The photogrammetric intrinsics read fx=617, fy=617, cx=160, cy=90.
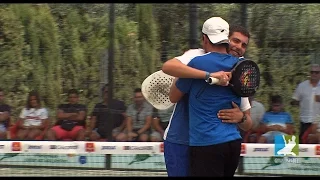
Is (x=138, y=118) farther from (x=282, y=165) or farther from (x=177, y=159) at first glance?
(x=177, y=159)

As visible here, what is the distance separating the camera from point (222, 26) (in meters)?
3.63

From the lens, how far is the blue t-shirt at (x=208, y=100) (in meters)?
3.58

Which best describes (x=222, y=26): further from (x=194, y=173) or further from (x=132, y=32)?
(x=132, y=32)

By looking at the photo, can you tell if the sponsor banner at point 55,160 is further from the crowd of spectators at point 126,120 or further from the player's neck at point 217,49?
the player's neck at point 217,49

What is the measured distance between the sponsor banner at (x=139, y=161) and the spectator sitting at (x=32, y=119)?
973mm

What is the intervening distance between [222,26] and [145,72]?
12.5 feet

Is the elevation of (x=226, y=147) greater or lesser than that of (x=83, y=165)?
greater

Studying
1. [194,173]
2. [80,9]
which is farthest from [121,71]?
[194,173]

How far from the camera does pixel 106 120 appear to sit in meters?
7.45

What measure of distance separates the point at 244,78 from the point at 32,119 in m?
4.48

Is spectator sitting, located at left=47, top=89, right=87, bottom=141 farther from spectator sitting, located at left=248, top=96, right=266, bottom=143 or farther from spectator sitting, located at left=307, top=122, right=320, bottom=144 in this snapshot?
spectator sitting, located at left=307, top=122, right=320, bottom=144

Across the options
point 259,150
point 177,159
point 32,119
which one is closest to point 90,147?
point 32,119

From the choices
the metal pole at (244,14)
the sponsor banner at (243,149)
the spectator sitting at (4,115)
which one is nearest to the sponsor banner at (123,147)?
the sponsor banner at (243,149)

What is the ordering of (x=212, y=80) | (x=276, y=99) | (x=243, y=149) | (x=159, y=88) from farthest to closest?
(x=276, y=99), (x=243, y=149), (x=159, y=88), (x=212, y=80)
